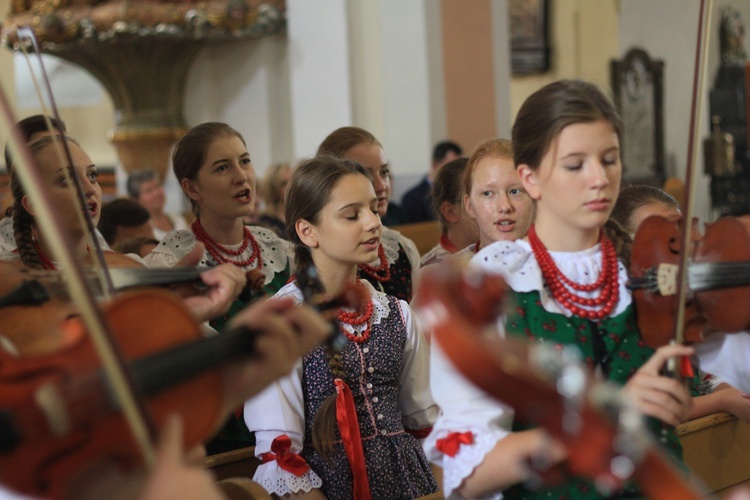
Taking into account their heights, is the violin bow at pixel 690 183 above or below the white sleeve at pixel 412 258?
above

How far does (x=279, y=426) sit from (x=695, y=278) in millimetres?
992

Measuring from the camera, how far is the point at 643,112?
11.1 m

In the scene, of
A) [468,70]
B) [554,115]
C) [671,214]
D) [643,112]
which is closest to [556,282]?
[554,115]

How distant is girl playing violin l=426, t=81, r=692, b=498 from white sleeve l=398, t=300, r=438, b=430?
2.17 feet

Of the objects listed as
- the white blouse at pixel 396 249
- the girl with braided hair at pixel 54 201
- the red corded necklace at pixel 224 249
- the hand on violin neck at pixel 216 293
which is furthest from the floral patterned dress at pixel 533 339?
the white blouse at pixel 396 249

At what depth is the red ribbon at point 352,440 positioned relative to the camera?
2.30m

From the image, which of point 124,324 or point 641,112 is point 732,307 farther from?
point 641,112

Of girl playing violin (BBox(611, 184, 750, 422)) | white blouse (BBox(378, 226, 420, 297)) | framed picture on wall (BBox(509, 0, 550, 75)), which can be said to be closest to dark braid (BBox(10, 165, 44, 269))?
white blouse (BBox(378, 226, 420, 297))

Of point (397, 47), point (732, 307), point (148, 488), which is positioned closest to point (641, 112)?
point (397, 47)

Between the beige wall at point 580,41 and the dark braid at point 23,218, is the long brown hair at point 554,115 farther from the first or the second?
the beige wall at point 580,41

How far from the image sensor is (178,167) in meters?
3.14

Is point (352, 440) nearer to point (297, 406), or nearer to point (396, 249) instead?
point (297, 406)

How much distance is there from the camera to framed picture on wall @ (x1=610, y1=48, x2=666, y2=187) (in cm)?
1098

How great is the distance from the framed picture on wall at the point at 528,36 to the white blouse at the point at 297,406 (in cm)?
947
